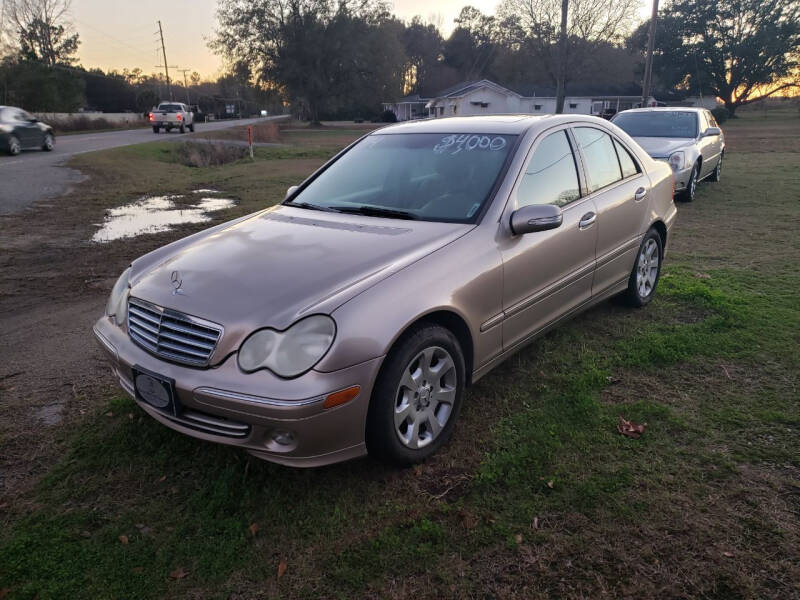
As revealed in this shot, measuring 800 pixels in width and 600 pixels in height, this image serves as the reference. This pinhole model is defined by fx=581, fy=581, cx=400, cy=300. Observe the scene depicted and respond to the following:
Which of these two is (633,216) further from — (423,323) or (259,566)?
(259,566)

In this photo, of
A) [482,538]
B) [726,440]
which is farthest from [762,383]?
[482,538]

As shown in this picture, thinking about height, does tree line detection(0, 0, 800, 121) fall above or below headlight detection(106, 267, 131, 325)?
above

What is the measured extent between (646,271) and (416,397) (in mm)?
3178

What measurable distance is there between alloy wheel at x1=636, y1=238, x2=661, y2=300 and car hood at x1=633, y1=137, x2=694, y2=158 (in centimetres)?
538

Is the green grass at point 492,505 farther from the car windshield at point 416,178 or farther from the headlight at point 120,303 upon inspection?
the car windshield at point 416,178

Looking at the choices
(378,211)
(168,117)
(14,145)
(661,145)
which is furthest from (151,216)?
(168,117)

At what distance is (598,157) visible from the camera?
14.5 ft

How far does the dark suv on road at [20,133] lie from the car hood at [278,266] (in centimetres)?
2011

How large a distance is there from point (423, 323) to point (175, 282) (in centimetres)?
128

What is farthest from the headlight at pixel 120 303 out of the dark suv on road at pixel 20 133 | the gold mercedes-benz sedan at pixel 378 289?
the dark suv on road at pixel 20 133

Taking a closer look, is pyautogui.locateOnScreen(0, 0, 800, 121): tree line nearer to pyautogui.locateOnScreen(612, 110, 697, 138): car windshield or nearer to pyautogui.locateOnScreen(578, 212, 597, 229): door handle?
pyautogui.locateOnScreen(612, 110, 697, 138): car windshield

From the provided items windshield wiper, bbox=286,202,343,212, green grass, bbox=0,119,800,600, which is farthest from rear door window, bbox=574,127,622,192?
windshield wiper, bbox=286,202,343,212

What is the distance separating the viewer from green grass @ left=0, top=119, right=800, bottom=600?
7.63ft

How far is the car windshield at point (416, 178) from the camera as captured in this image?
3568mm
